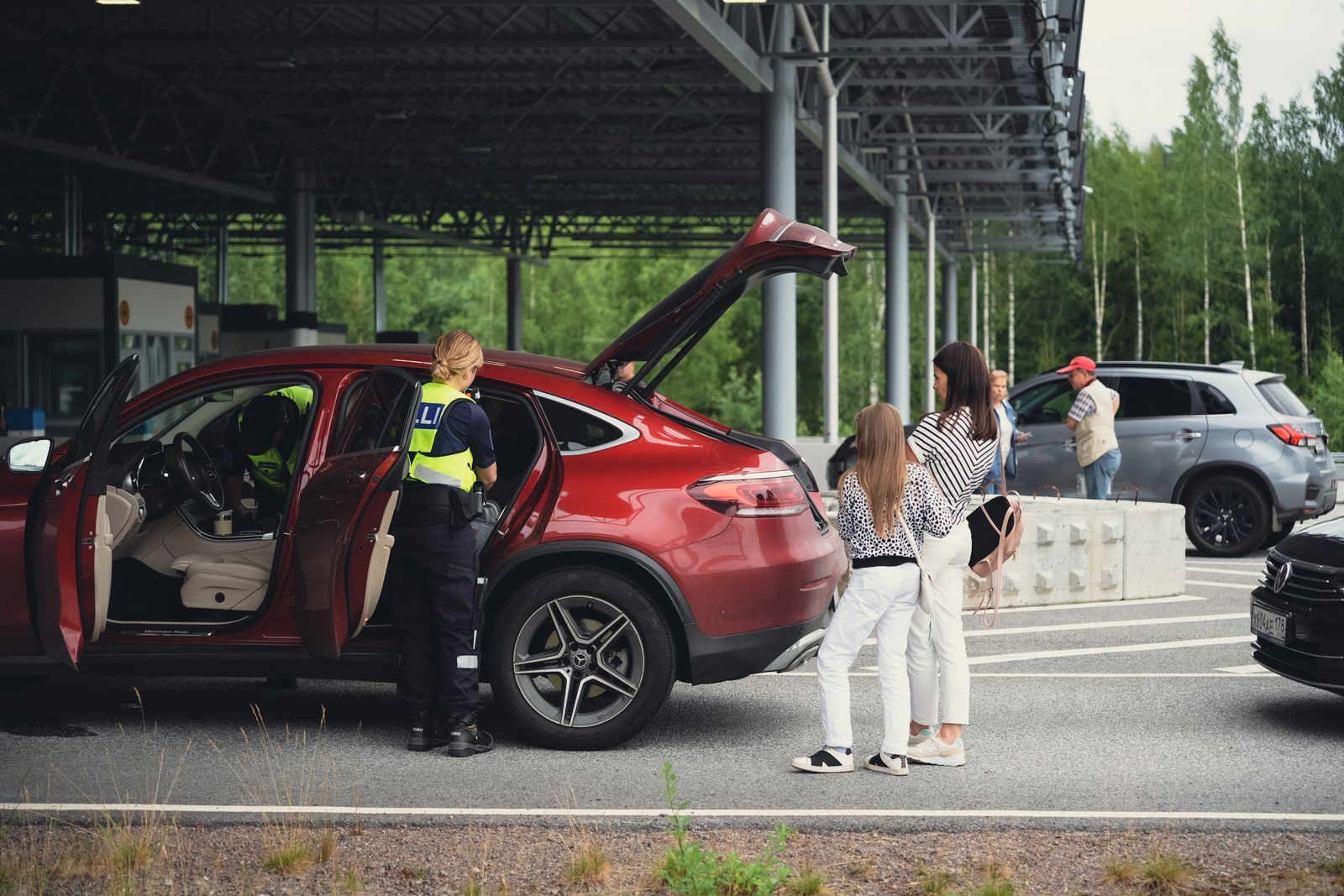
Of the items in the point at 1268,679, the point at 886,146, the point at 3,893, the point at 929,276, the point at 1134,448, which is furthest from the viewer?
the point at 929,276

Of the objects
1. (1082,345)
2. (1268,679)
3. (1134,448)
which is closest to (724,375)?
(1082,345)

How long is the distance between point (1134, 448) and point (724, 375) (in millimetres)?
80745

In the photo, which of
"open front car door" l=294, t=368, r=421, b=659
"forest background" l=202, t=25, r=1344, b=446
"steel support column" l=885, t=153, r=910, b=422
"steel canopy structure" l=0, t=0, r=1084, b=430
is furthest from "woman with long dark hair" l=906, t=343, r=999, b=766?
"forest background" l=202, t=25, r=1344, b=446

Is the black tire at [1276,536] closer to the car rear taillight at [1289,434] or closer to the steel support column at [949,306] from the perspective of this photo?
the car rear taillight at [1289,434]

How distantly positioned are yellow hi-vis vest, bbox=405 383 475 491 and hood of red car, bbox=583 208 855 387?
0.63 metres

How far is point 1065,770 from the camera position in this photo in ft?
22.0

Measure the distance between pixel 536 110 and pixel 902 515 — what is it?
84.5 ft

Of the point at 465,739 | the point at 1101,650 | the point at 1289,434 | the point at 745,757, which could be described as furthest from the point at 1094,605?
the point at 465,739

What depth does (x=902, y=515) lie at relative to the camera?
6.58m

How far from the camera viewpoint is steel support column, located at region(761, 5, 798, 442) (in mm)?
20641

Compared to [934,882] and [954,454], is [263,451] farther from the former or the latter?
[934,882]

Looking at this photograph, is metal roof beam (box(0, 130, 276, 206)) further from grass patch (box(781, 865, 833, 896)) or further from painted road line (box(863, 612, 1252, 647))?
grass patch (box(781, 865, 833, 896))

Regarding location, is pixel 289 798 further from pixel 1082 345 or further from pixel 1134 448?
pixel 1082 345

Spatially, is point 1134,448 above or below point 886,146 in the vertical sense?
below
